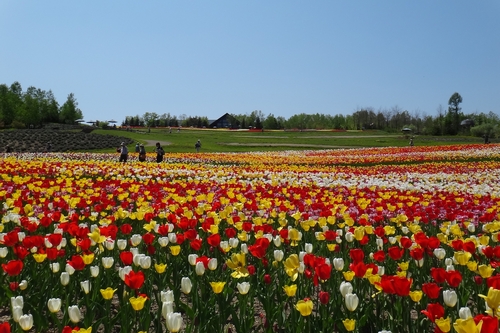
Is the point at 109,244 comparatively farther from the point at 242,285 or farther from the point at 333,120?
the point at 333,120

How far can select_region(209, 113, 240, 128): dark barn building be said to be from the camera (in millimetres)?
144500

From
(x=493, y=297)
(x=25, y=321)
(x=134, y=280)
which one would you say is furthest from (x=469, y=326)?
(x=25, y=321)

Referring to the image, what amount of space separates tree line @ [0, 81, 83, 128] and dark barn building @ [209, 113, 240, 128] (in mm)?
45697

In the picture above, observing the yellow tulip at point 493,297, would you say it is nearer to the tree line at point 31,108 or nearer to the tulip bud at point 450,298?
the tulip bud at point 450,298

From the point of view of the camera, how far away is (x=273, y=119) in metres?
137

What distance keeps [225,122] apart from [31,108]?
70879 mm

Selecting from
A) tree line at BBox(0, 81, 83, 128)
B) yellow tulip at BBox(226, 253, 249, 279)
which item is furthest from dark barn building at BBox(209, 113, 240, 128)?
yellow tulip at BBox(226, 253, 249, 279)

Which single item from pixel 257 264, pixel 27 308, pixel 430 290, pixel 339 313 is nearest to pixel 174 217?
pixel 257 264

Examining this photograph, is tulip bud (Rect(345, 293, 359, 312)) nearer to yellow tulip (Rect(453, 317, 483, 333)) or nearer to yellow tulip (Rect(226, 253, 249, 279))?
yellow tulip (Rect(453, 317, 483, 333))

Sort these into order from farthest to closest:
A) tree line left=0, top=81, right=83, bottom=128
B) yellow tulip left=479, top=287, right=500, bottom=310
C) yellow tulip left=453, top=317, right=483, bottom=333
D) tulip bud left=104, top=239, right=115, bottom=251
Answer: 1. tree line left=0, top=81, right=83, bottom=128
2. tulip bud left=104, top=239, right=115, bottom=251
3. yellow tulip left=479, top=287, right=500, bottom=310
4. yellow tulip left=453, top=317, right=483, bottom=333

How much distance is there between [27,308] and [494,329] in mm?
3020

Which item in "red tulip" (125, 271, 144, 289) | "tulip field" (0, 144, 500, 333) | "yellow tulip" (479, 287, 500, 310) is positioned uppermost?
"yellow tulip" (479, 287, 500, 310)

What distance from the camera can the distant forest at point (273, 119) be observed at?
86.8 meters

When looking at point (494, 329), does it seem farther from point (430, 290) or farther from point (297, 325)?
point (297, 325)
